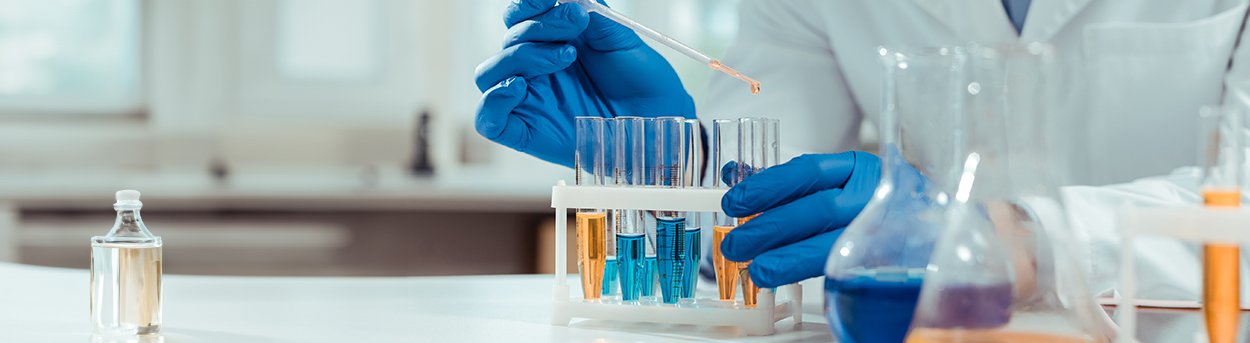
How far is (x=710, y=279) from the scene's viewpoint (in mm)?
1612

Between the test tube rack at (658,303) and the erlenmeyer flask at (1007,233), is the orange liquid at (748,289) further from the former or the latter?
the erlenmeyer flask at (1007,233)

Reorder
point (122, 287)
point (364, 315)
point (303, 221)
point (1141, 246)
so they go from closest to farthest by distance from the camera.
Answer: point (122, 287), point (364, 315), point (1141, 246), point (303, 221)

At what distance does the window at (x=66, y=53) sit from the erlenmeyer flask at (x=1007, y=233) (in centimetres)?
417

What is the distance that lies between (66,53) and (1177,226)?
175 inches

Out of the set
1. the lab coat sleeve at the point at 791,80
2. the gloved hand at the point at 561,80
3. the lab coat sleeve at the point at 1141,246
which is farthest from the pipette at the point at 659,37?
the lab coat sleeve at the point at 791,80

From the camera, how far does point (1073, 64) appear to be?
2.02 m

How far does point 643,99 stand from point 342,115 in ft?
10.0

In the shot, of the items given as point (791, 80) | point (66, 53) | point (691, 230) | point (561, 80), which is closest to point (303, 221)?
point (66, 53)

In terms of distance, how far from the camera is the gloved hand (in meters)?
1.43

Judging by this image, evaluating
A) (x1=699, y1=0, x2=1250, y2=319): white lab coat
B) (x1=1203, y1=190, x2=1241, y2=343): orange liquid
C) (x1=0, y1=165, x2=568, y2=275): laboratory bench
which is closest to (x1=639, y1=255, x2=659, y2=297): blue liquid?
(x1=1203, y1=190, x2=1241, y2=343): orange liquid

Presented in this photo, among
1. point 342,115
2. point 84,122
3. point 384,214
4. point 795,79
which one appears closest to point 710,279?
point 795,79

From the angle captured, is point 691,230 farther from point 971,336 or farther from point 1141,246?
point 1141,246

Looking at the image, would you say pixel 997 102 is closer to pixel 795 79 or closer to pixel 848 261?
pixel 848 261

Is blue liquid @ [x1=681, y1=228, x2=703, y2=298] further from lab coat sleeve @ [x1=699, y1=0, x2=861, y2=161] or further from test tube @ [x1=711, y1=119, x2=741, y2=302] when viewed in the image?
lab coat sleeve @ [x1=699, y1=0, x2=861, y2=161]
